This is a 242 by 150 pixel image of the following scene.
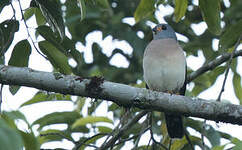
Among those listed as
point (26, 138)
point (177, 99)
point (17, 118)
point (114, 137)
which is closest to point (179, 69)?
point (114, 137)

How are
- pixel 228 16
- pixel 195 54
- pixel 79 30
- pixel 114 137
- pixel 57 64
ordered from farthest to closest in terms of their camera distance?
pixel 79 30
pixel 195 54
pixel 228 16
pixel 114 137
pixel 57 64

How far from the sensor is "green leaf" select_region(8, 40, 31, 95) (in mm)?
2600

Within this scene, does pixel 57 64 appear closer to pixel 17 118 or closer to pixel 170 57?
pixel 17 118

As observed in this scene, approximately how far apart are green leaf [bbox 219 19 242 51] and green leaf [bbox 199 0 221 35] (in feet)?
0.37

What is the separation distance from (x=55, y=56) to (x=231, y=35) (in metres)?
1.17

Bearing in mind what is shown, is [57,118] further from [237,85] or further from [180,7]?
[237,85]

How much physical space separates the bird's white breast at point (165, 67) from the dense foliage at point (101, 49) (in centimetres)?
15

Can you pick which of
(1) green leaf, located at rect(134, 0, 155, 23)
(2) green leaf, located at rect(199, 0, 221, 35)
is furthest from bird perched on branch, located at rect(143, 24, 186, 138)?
(2) green leaf, located at rect(199, 0, 221, 35)

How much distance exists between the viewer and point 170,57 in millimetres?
4160

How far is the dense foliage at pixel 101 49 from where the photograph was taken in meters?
2.50

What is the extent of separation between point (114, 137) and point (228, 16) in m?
1.54

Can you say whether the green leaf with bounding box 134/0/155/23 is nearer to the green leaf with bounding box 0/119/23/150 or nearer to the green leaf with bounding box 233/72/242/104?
the green leaf with bounding box 233/72/242/104

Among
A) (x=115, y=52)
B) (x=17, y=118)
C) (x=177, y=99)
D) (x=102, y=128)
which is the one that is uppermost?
(x=115, y=52)

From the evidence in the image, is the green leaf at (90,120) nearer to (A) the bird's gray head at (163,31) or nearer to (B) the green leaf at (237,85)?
(B) the green leaf at (237,85)
